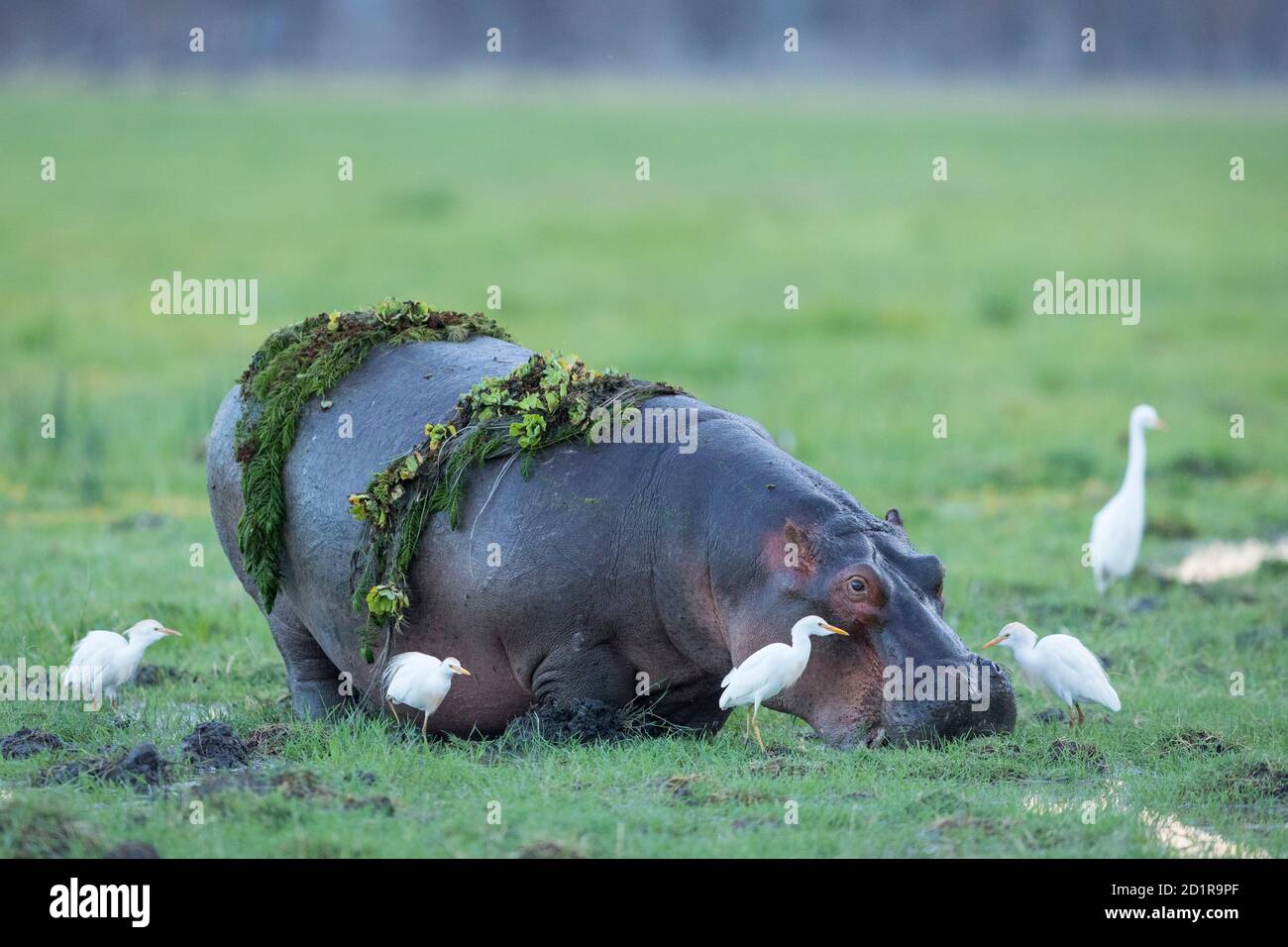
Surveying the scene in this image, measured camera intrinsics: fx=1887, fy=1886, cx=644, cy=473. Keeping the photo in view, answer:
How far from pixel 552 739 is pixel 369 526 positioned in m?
1.18

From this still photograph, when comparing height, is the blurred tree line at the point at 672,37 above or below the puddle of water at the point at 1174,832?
above

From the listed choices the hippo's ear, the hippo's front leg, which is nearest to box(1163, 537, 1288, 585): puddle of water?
the hippo's ear

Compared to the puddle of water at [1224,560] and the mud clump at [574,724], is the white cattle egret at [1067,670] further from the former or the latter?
the puddle of water at [1224,560]

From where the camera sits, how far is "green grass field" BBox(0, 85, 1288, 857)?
22.3 ft

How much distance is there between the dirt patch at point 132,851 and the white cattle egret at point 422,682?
1.46 metres

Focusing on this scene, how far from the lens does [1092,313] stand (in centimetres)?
2308

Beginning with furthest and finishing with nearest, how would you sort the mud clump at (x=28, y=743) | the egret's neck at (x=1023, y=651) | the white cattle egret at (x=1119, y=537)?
the white cattle egret at (x=1119, y=537) < the egret's neck at (x=1023, y=651) < the mud clump at (x=28, y=743)

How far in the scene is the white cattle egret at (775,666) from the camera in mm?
6945

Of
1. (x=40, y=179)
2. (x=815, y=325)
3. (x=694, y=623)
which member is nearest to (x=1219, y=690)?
(x=694, y=623)

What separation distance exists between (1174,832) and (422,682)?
2.89m

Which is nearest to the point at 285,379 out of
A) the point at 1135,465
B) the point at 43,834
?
the point at 43,834

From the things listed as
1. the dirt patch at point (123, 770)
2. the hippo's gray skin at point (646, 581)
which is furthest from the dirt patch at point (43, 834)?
the hippo's gray skin at point (646, 581)
